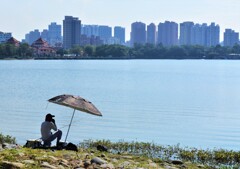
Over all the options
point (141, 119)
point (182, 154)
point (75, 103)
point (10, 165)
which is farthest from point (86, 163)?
point (141, 119)

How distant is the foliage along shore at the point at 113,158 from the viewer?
36.6ft

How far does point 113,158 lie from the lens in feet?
47.2

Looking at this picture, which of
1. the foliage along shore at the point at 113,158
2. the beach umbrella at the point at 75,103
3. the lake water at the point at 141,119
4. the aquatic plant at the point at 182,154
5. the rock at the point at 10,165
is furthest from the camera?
the lake water at the point at 141,119

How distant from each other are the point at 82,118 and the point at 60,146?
54.9 feet

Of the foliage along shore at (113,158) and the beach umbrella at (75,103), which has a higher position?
the beach umbrella at (75,103)

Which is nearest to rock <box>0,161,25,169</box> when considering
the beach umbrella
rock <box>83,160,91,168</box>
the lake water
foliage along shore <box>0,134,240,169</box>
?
foliage along shore <box>0,134,240,169</box>

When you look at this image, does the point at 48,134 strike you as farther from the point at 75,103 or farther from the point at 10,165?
the point at 10,165

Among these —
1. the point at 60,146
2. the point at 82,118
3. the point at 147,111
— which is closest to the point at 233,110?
the point at 147,111

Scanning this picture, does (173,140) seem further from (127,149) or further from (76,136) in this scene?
(127,149)

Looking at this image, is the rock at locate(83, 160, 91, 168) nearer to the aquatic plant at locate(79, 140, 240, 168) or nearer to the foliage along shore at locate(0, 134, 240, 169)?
the foliage along shore at locate(0, 134, 240, 169)

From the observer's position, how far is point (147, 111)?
37.6m

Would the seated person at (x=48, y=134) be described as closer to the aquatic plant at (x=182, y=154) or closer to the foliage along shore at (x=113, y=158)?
the foliage along shore at (x=113, y=158)

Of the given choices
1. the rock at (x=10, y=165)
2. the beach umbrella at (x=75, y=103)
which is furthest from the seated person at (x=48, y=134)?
the rock at (x=10, y=165)

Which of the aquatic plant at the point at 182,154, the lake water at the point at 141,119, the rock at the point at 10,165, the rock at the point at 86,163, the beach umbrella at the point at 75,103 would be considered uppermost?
the beach umbrella at the point at 75,103
